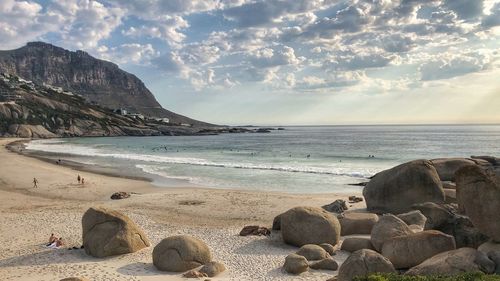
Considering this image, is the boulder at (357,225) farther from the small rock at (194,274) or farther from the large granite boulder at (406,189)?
the small rock at (194,274)

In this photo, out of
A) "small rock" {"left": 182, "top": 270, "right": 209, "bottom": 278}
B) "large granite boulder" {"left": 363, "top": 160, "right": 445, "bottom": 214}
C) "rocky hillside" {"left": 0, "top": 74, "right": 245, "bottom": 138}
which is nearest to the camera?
"small rock" {"left": 182, "top": 270, "right": 209, "bottom": 278}

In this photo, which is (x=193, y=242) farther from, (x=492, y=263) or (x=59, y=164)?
(x=59, y=164)

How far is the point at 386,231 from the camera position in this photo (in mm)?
15922

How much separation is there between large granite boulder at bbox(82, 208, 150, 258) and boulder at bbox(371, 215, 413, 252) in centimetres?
945

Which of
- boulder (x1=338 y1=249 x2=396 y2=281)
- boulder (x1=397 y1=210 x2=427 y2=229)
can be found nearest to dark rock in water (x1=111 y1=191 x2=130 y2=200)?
boulder (x1=397 y1=210 x2=427 y2=229)

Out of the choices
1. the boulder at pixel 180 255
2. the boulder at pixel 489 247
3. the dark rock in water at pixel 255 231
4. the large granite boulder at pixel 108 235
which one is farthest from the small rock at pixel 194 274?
the boulder at pixel 489 247

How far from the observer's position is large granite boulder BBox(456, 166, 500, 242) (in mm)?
13516

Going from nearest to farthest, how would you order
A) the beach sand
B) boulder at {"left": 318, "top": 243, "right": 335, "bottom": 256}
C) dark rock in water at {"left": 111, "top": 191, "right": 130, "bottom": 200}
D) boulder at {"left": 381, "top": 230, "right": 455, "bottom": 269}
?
1. boulder at {"left": 381, "top": 230, "right": 455, "bottom": 269}
2. the beach sand
3. boulder at {"left": 318, "top": 243, "right": 335, "bottom": 256}
4. dark rock in water at {"left": 111, "top": 191, "right": 130, "bottom": 200}

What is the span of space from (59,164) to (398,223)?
162 feet

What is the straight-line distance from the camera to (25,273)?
1488cm

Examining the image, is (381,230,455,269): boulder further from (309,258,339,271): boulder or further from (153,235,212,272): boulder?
(153,235,212,272): boulder

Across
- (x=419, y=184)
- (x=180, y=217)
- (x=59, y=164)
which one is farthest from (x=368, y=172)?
(x=59, y=164)

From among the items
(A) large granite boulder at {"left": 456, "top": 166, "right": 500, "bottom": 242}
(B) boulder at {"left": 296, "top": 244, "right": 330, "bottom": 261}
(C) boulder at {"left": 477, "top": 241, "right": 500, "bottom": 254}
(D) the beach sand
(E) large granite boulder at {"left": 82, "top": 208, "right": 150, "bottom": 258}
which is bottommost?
(D) the beach sand

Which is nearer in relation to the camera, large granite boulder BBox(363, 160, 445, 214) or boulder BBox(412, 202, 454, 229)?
boulder BBox(412, 202, 454, 229)
